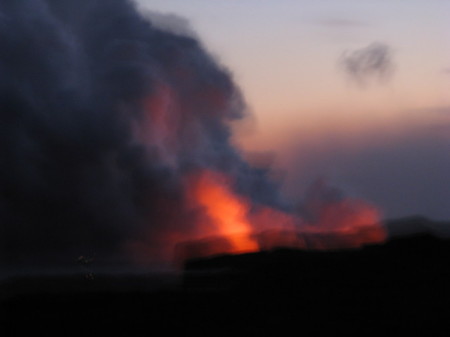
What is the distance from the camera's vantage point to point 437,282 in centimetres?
2430

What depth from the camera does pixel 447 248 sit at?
29609mm

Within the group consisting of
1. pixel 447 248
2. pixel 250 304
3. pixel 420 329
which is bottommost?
pixel 420 329

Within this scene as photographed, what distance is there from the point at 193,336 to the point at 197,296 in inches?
203

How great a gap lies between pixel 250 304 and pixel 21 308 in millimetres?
7305

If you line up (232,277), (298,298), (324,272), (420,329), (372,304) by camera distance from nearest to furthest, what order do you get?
(420,329) < (372,304) < (298,298) < (324,272) < (232,277)

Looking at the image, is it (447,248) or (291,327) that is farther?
(447,248)

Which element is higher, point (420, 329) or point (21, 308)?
point (21, 308)

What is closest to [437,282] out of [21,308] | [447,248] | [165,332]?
[447,248]

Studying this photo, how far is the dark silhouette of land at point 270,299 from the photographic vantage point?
19953 mm

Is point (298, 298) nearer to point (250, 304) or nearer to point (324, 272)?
point (250, 304)

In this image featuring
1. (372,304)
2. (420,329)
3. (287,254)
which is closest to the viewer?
(420,329)

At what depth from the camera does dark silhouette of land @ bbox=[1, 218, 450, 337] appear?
20.0 m

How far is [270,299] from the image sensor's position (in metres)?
23.6

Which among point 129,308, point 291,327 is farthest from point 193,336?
point 129,308
